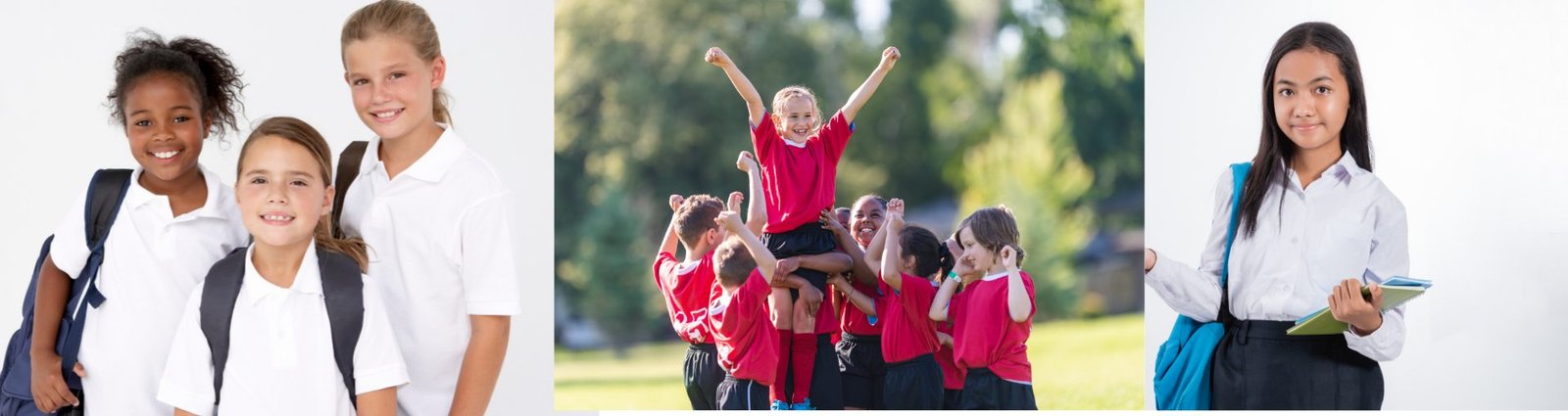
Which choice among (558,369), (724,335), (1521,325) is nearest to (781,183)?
(724,335)

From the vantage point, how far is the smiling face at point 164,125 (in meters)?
3.53

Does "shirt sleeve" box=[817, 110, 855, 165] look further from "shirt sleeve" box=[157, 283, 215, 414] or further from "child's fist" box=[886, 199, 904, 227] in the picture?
"shirt sleeve" box=[157, 283, 215, 414]

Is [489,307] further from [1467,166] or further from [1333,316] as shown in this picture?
[1467,166]

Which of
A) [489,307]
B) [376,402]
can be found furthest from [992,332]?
[376,402]

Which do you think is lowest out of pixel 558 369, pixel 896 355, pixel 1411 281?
pixel 558 369

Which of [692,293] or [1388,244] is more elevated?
[1388,244]

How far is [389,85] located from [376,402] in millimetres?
744

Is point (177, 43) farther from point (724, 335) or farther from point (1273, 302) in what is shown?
point (1273, 302)

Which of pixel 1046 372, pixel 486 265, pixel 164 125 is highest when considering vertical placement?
pixel 164 125

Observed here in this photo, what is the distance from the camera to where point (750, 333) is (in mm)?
5105

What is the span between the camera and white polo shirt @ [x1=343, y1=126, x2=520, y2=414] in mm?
3322

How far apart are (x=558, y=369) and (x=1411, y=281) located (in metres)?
10.7

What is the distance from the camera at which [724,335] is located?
5.12 metres

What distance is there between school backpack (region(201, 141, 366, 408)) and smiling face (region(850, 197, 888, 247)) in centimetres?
237
